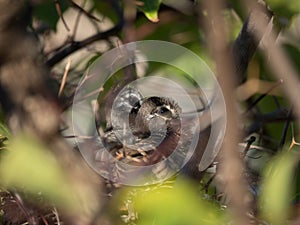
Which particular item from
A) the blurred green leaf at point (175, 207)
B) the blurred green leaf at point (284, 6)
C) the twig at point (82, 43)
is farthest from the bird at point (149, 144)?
the twig at point (82, 43)

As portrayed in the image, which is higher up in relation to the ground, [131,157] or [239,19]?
[239,19]

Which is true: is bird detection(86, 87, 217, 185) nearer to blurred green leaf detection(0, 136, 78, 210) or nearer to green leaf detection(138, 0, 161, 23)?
green leaf detection(138, 0, 161, 23)

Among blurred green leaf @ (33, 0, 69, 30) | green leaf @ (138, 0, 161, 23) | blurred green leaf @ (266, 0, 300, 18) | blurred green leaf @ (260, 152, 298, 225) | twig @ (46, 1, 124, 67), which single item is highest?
blurred green leaf @ (266, 0, 300, 18)

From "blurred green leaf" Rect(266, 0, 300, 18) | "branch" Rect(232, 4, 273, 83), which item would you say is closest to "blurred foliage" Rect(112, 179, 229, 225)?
"blurred green leaf" Rect(266, 0, 300, 18)

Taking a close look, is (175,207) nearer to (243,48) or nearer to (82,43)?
(243,48)

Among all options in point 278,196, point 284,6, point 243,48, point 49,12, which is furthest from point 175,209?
point 49,12

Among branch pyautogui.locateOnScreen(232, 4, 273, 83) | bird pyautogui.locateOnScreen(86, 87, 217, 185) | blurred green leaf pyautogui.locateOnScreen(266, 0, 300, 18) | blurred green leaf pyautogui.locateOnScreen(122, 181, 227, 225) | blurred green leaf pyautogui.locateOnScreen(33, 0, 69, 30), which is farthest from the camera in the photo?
blurred green leaf pyautogui.locateOnScreen(33, 0, 69, 30)

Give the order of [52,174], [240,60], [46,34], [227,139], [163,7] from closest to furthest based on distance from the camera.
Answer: [227,139] → [52,174] → [240,60] → [163,7] → [46,34]

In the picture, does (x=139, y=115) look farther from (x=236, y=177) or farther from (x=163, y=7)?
(x=236, y=177)

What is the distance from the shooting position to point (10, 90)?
1208mm

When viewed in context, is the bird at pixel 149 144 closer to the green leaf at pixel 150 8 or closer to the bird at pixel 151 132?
the bird at pixel 151 132

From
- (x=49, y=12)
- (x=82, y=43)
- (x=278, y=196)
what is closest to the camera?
(x=278, y=196)

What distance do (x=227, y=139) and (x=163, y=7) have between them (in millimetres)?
1409

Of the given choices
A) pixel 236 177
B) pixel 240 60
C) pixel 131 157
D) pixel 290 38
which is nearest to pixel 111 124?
pixel 131 157
